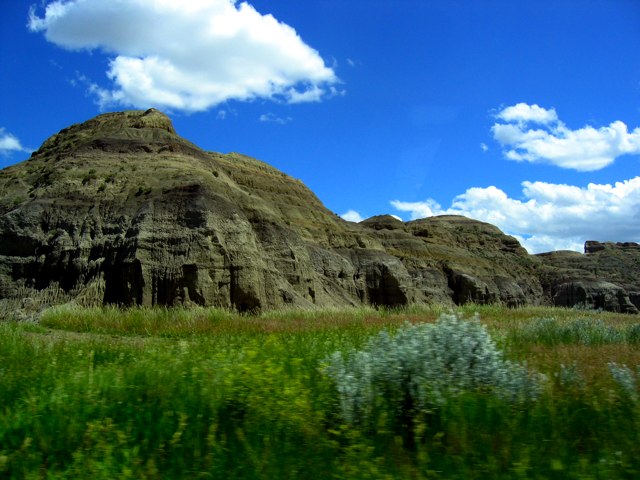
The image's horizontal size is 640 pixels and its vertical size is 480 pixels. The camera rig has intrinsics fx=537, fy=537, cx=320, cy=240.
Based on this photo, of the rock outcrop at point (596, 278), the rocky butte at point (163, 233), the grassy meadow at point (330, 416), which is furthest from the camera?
the rock outcrop at point (596, 278)

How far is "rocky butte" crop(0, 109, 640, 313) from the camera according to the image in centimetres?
3020

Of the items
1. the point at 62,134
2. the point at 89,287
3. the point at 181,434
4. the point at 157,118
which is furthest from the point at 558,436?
the point at 62,134

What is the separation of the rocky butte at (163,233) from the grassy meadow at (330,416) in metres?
23.2

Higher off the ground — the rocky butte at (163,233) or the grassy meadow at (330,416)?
the rocky butte at (163,233)

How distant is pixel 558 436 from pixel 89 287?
28.5 metres

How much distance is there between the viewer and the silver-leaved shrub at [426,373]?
5793 mm

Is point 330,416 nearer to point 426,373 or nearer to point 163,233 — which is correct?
point 426,373

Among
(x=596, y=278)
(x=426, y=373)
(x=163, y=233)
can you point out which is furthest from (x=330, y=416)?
(x=596, y=278)

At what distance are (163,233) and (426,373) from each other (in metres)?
27.2

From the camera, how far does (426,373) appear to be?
243 inches

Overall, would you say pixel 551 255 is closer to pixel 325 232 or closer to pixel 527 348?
pixel 325 232

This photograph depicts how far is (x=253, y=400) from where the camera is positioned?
5.65m

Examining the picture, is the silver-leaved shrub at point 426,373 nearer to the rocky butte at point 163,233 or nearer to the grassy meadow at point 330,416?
the grassy meadow at point 330,416

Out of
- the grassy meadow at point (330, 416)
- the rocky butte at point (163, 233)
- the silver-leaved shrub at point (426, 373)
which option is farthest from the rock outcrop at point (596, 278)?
the grassy meadow at point (330, 416)
